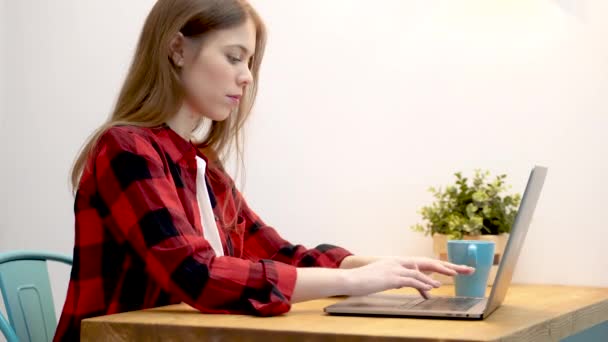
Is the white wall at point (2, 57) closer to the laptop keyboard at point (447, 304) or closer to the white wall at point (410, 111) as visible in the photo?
the white wall at point (410, 111)

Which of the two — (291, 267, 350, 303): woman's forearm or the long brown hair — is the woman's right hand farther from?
the long brown hair

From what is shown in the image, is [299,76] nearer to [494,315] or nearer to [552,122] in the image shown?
[552,122]

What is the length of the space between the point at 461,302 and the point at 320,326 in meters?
0.34

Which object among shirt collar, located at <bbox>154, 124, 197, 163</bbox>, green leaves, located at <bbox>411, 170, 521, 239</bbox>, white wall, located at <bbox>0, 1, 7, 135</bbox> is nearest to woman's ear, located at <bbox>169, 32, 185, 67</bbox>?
shirt collar, located at <bbox>154, 124, 197, 163</bbox>

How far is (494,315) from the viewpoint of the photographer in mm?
1226

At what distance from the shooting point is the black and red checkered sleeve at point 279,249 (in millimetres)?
1712

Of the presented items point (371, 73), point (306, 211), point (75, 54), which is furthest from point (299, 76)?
point (75, 54)

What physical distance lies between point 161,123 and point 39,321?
21.4 inches

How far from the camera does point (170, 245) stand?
1.29m

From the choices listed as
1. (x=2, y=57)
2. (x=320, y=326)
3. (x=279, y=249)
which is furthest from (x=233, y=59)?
(x=2, y=57)

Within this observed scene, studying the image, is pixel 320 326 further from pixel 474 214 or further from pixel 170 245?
pixel 474 214

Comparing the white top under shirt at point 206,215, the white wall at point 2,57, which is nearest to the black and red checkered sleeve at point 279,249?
the white top under shirt at point 206,215

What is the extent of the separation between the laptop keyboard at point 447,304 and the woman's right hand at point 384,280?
3 cm

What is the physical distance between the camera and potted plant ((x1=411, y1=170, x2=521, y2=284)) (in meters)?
1.93
